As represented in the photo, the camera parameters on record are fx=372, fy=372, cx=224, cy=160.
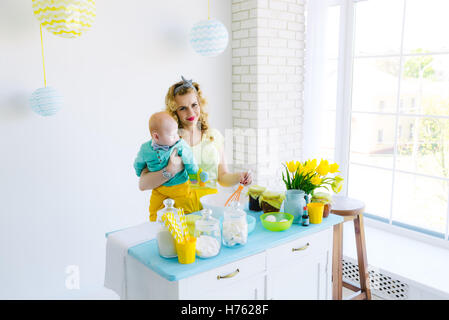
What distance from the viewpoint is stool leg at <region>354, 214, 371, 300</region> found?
256 cm

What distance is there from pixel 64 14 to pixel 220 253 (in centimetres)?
167

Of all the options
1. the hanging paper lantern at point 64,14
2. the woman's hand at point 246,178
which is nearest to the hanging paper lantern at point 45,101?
the hanging paper lantern at point 64,14

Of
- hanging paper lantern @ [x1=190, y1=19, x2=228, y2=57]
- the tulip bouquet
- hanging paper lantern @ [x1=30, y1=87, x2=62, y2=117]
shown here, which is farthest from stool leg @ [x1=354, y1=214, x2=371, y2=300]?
hanging paper lantern @ [x1=30, y1=87, x2=62, y2=117]

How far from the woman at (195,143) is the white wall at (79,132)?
38.6 inches

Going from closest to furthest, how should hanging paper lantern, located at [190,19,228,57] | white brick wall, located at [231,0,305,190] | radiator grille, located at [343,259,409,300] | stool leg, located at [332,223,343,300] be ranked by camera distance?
stool leg, located at [332,223,343,300] → radiator grille, located at [343,259,409,300] → hanging paper lantern, located at [190,19,228,57] → white brick wall, located at [231,0,305,190]

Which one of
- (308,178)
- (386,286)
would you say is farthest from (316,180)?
(386,286)

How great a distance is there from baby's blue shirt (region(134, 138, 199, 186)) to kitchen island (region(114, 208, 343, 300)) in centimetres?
41

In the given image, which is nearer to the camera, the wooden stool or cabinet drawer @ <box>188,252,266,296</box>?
cabinet drawer @ <box>188,252,266,296</box>

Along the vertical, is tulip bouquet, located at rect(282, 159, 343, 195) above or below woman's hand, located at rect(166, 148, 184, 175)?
below

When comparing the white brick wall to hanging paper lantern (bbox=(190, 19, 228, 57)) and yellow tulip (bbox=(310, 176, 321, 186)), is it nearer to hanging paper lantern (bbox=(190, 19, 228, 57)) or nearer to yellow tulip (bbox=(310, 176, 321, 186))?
hanging paper lantern (bbox=(190, 19, 228, 57))

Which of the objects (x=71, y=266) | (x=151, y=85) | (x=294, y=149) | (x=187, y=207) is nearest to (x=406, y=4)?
(x=294, y=149)

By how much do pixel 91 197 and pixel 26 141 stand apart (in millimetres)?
645
